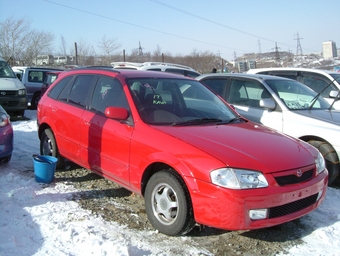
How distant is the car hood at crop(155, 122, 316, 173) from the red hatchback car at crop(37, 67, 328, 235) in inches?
0.4

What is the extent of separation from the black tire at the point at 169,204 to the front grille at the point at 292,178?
85 centimetres

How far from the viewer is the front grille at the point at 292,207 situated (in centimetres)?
321

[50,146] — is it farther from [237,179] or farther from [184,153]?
[237,179]

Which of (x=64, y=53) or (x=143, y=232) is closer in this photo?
(x=143, y=232)

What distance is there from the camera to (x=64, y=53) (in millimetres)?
40906

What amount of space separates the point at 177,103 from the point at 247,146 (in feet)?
4.13

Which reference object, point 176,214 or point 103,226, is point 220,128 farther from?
point 103,226

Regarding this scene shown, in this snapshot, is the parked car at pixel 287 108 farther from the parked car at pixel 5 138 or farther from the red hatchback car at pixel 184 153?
the parked car at pixel 5 138

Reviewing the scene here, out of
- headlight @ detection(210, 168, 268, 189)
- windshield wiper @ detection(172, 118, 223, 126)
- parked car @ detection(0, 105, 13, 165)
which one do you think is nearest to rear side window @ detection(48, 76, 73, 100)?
parked car @ detection(0, 105, 13, 165)

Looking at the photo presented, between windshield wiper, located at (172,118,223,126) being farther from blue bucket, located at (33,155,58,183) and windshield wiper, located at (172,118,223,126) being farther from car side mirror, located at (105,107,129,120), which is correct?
blue bucket, located at (33,155,58,183)

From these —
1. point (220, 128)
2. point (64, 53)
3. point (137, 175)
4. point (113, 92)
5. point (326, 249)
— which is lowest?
point (326, 249)

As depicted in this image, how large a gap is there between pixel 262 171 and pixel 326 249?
3.34 feet

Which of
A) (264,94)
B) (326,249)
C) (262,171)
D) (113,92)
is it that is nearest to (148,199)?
(262,171)

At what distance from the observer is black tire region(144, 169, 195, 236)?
10.8ft
